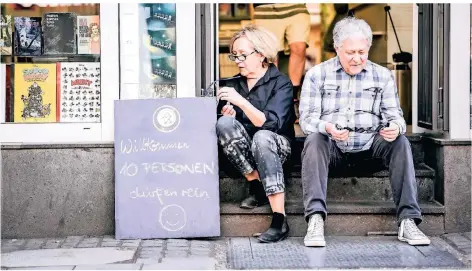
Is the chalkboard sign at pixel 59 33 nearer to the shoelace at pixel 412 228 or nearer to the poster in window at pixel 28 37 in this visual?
the poster in window at pixel 28 37

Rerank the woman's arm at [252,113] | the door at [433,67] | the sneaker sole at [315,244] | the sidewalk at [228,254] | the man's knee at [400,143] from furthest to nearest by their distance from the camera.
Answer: the door at [433,67] < the woman's arm at [252,113] < the man's knee at [400,143] < the sneaker sole at [315,244] < the sidewalk at [228,254]

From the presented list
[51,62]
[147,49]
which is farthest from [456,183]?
[51,62]

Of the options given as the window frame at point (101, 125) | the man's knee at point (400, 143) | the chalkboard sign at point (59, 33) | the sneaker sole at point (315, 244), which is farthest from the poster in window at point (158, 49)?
the man's knee at point (400, 143)

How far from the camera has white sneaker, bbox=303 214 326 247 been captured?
4668mm

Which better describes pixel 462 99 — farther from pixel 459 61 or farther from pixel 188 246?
pixel 188 246

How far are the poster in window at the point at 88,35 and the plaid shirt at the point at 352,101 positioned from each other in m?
1.59

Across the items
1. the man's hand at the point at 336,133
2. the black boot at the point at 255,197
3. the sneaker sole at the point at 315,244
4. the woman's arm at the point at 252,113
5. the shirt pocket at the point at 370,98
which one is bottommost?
the sneaker sole at the point at 315,244

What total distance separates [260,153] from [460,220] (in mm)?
1514

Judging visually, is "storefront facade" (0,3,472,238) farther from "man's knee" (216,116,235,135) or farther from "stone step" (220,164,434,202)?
"man's knee" (216,116,235,135)

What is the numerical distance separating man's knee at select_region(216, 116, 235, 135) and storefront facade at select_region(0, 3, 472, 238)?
513mm

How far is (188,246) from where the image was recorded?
4746mm

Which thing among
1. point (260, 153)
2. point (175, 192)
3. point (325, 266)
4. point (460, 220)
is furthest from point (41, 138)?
point (460, 220)

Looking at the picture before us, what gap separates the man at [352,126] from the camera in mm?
4715

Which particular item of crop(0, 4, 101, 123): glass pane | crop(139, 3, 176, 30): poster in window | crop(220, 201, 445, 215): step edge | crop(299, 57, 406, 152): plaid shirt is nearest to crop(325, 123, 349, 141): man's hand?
crop(299, 57, 406, 152): plaid shirt
